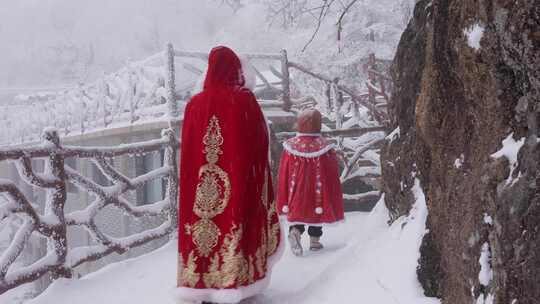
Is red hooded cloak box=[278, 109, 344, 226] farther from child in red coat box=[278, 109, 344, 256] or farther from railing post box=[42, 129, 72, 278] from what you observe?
railing post box=[42, 129, 72, 278]

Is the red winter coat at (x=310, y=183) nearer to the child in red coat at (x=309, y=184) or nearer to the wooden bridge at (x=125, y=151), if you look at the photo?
the child in red coat at (x=309, y=184)

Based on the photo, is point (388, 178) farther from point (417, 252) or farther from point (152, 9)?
point (152, 9)

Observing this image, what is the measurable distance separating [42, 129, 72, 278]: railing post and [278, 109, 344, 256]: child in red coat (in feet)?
7.17

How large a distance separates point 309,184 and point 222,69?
206 centimetres

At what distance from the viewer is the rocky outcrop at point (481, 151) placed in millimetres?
1711

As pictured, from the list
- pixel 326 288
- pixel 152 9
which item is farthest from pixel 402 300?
pixel 152 9

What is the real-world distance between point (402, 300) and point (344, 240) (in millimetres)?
3469

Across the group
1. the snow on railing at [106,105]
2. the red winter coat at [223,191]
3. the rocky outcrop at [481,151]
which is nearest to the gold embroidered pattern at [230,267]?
the red winter coat at [223,191]

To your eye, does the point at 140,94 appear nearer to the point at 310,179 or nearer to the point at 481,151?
the point at 310,179

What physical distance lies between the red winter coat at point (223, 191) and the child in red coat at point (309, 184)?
1582mm

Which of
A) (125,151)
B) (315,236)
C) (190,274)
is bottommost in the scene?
(315,236)

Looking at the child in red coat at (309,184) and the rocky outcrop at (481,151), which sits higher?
the rocky outcrop at (481,151)

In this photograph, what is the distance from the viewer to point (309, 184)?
5398 mm

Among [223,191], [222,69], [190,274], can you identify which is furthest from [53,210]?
[222,69]
